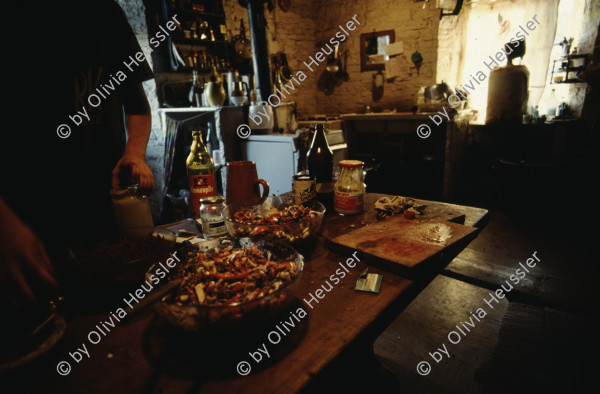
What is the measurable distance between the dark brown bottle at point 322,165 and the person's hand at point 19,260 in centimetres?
116

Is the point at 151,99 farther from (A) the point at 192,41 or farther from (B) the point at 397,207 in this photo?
(B) the point at 397,207

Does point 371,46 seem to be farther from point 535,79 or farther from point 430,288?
point 430,288

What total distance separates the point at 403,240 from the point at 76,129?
4.70ft

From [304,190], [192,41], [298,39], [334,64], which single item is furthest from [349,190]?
[298,39]

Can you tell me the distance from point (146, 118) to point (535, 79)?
218 inches

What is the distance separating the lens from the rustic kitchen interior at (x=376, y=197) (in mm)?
708

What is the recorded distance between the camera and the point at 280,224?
3.68 feet

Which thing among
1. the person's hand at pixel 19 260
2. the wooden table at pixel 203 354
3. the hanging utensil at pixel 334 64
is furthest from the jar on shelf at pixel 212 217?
the hanging utensil at pixel 334 64

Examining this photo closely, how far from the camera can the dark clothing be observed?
126 centimetres

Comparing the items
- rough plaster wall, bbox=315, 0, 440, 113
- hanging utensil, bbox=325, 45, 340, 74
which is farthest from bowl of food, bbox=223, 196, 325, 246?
hanging utensil, bbox=325, 45, 340, 74

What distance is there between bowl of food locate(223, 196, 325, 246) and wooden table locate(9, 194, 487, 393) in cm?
26

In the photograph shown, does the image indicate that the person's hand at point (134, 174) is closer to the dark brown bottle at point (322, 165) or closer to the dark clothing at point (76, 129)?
the dark clothing at point (76, 129)

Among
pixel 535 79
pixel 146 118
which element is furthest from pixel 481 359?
pixel 535 79

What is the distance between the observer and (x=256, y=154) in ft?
12.4
